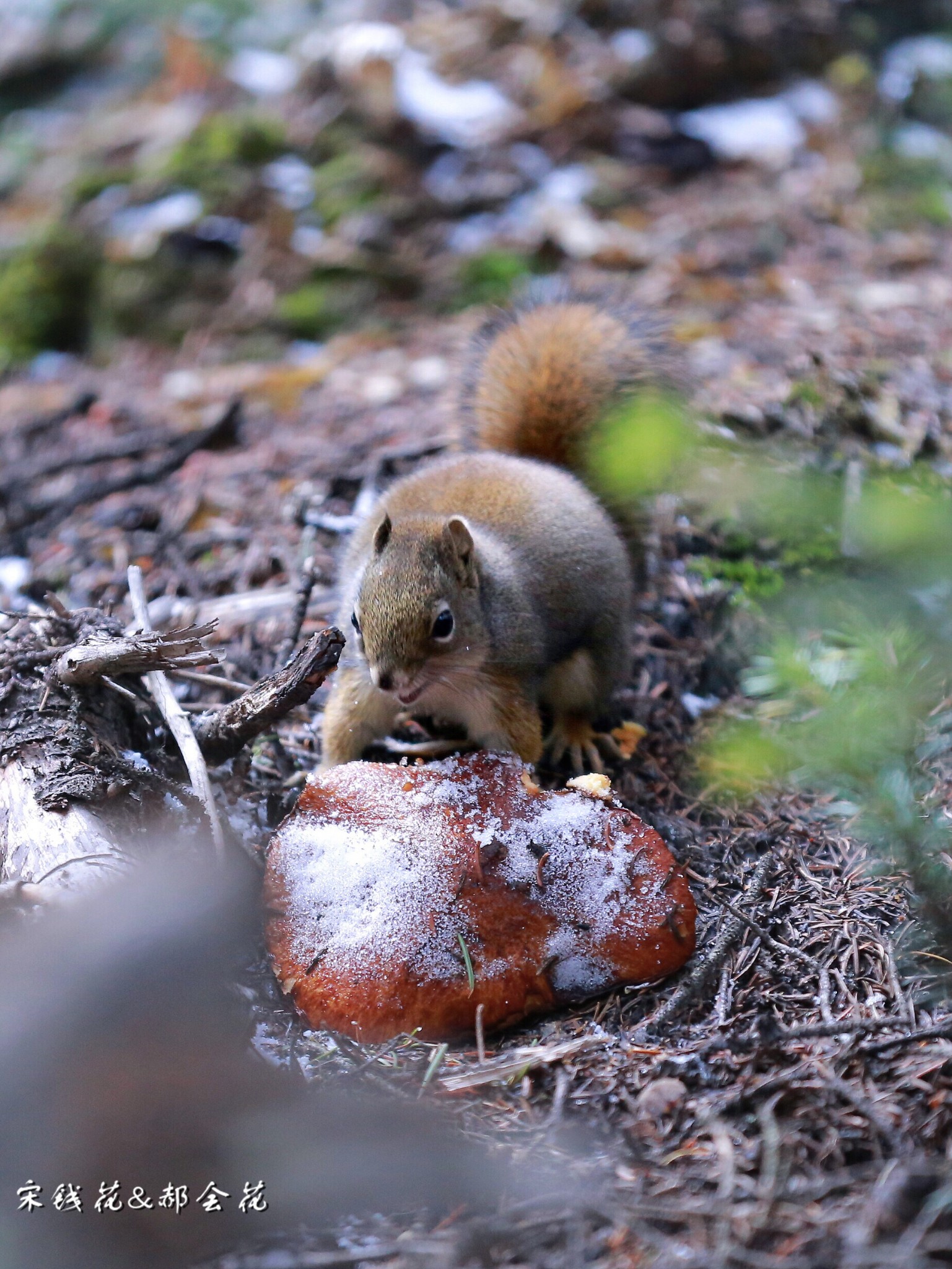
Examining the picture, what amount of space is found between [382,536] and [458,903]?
990 millimetres

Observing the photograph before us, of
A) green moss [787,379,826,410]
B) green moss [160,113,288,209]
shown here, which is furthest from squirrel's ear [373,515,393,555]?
green moss [160,113,288,209]

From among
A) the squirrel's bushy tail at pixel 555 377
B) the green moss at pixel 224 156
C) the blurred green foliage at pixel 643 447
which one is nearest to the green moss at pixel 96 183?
the green moss at pixel 224 156

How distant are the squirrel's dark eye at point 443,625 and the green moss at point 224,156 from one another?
403cm

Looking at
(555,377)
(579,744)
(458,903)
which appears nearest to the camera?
(458,903)

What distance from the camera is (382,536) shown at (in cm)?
258

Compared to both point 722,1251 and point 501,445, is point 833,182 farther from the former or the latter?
point 722,1251

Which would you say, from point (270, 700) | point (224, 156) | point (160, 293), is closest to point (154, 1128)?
point (270, 700)

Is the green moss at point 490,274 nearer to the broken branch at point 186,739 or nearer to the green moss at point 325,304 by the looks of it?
the green moss at point 325,304

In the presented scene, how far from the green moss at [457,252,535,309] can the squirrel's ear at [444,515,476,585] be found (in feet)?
9.91

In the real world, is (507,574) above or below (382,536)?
below

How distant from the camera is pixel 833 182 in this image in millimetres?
5824

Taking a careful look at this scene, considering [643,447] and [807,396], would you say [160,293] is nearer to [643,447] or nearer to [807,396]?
[807,396]

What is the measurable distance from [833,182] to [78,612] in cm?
516

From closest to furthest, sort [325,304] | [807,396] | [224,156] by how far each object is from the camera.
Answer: [807,396] < [325,304] < [224,156]
